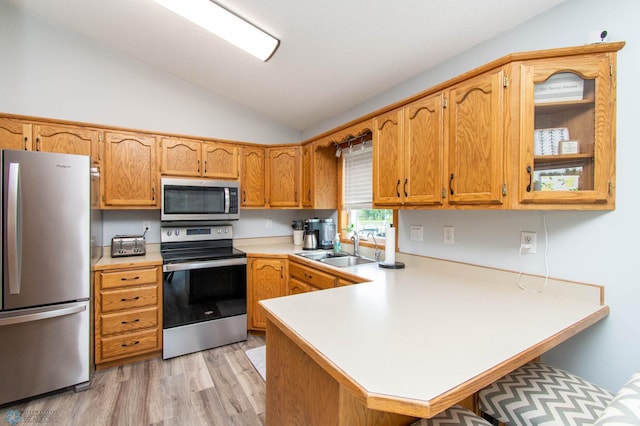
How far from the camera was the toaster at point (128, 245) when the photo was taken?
2.59 metres

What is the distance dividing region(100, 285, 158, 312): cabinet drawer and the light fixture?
2153 mm

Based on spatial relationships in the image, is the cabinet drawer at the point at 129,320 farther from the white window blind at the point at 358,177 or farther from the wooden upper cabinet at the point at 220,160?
the white window blind at the point at 358,177

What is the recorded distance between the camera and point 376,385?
708 millimetres

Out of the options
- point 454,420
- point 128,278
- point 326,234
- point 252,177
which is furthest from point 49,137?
point 454,420

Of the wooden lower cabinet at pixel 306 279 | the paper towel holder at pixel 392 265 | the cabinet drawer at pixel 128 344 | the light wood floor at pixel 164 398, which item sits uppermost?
the paper towel holder at pixel 392 265

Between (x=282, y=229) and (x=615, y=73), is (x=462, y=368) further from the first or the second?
(x=282, y=229)

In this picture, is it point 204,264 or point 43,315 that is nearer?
point 43,315

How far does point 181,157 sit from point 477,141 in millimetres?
2586

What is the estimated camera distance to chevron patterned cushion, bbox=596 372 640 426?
657 millimetres

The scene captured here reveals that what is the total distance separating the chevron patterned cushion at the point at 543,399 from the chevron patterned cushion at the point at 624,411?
0.28 metres

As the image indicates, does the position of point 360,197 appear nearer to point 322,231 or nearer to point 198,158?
point 322,231

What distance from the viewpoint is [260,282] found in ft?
9.43

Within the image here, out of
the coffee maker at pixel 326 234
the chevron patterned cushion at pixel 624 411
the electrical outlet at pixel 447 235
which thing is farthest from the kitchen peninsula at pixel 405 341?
the coffee maker at pixel 326 234

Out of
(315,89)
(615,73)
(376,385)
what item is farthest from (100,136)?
(615,73)
